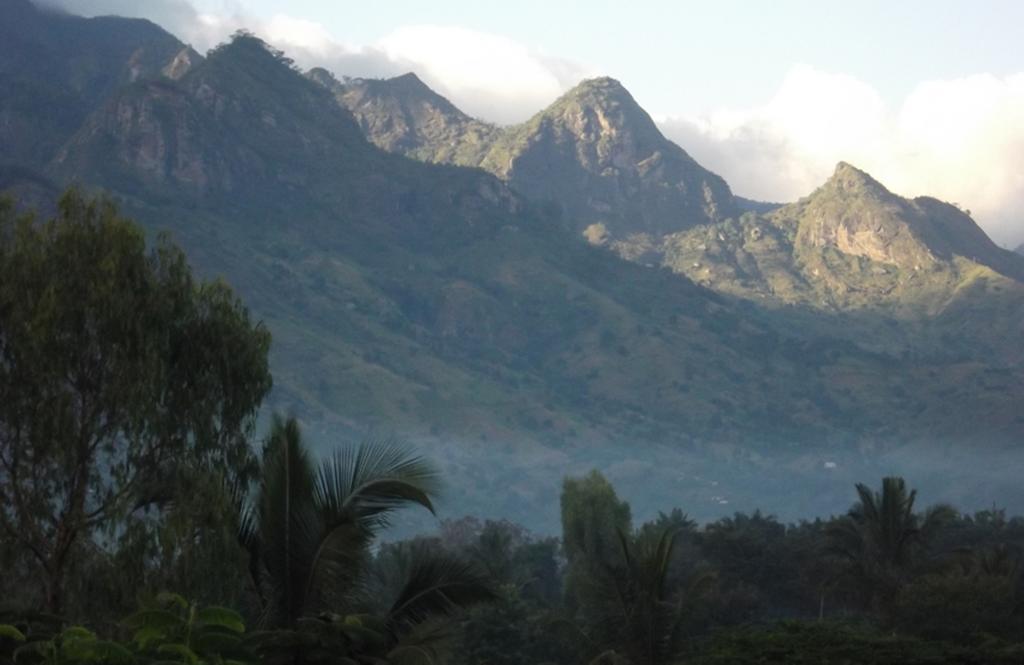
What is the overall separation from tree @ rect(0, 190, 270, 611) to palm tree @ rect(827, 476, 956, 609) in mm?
39521

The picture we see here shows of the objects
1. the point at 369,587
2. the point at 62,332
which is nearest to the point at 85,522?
the point at 62,332

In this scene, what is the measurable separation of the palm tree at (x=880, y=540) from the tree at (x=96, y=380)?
1556 inches

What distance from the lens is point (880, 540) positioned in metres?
58.4

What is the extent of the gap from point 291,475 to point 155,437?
3116 millimetres

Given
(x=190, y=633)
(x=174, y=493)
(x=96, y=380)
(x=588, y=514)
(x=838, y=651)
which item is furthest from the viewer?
(x=588, y=514)

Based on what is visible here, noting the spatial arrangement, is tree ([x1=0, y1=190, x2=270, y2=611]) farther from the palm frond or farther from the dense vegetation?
the palm frond

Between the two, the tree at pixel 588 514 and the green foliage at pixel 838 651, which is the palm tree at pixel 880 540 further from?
the green foliage at pixel 838 651

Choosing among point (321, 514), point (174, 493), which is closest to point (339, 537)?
point (321, 514)

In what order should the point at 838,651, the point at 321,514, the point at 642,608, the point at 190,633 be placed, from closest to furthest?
1. the point at 190,633
2. the point at 321,514
3. the point at 838,651
4. the point at 642,608

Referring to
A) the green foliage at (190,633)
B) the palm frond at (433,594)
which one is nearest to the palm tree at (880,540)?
the palm frond at (433,594)

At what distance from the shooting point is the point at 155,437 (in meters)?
21.2

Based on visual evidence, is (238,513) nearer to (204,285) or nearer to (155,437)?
→ (155,437)

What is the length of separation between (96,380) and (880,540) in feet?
141

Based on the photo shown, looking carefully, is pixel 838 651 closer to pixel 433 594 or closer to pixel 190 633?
pixel 433 594
